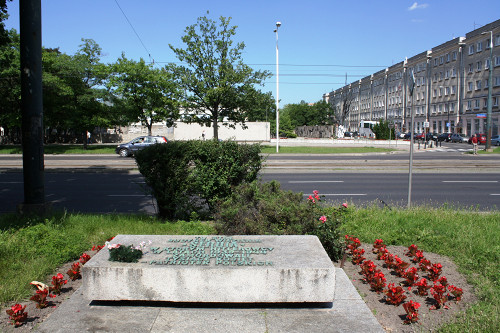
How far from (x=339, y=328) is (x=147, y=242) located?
2.28 meters

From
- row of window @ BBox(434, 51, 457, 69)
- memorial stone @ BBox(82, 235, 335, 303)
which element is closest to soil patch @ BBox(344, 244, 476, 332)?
memorial stone @ BBox(82, 235, 335, 303)

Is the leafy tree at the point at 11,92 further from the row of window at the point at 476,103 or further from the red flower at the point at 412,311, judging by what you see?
the row of window at the point at 476,103

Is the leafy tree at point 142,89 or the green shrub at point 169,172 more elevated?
the leafy tree at point 142,89

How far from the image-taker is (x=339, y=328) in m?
3.63

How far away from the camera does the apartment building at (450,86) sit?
59281 mm

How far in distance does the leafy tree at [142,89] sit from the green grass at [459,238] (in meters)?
27.9

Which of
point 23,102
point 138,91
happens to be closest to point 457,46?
point 138,91

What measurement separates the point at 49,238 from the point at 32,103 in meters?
2.79

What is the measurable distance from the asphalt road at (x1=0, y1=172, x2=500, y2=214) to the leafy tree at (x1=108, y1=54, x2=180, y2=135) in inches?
660

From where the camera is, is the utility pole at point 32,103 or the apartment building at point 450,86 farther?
the apartment building at point 450,86

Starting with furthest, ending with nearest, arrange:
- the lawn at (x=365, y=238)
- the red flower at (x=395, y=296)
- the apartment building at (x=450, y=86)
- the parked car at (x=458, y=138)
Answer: the apartment building at (x=450, y=86), the parked car at (x=458, y=138), the lawn at (x=365, y=238), the red flower at (x=395, y=296)

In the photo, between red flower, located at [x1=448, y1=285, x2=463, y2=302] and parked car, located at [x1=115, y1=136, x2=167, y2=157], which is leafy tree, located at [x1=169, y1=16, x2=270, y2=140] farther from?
red flower, located at [x1=448, y1=285, x2=463, y2=302]

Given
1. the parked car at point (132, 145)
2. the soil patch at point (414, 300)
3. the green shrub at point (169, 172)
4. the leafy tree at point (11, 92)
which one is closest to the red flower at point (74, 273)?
the green shrub at point (169, 172)

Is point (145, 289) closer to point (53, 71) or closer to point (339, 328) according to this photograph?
point (339, 328)
